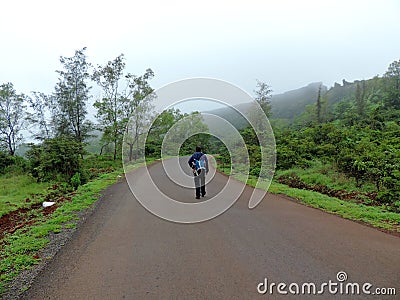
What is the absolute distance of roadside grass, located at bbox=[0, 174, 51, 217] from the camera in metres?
10.9

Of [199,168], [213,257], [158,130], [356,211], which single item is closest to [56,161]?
[199,168]

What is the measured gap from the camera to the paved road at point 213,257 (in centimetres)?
381

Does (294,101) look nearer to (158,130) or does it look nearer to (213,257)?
(158,130)

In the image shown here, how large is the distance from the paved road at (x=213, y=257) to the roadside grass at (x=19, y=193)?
5492 mm

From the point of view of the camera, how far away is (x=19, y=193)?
1373cm

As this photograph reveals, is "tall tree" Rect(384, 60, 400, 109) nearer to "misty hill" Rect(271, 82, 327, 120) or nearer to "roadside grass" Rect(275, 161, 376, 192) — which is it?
"roadside grass" Rect(275, 161, 376, 192)

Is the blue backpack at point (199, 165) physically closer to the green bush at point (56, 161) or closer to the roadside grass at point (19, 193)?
the roadside grass at point (19, 193)

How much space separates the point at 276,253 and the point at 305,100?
9857cm

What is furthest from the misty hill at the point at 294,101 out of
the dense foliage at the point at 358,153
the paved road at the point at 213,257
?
the paved road at the point at 213,257

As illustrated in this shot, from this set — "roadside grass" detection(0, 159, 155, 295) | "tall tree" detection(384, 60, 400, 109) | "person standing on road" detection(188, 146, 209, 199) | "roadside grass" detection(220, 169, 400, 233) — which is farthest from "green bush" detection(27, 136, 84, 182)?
"tall tree" detection(384, 60, 400, 109)

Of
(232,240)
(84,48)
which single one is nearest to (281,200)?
(232,240)

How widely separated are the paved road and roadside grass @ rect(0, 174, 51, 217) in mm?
5492

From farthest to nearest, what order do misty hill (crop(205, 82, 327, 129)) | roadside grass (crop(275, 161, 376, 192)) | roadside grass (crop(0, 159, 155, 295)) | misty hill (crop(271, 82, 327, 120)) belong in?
misty hill (crop(271, 82, 327, 120)) < misty hill (crop(205, 82, 327, 129)) < roadside grass (crop(275, 161, 376, 192)) < roadside grass (crop(0, 159, 155, 295))

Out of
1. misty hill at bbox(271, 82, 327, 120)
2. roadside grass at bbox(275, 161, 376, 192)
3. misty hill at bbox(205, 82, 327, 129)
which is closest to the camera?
roadside grass at bbox(275, 161, 376, 192)
